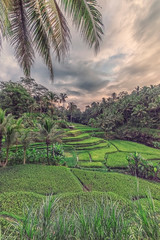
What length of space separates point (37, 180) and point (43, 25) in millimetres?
6263

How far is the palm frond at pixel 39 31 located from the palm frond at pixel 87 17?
56cm

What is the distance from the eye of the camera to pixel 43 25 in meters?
2.15

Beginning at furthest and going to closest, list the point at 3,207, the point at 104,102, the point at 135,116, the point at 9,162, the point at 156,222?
1. the point at 104,102
2. the point at 135,116
3. the point at 9,162
4. the point at 3,207
5. the point at 156,222

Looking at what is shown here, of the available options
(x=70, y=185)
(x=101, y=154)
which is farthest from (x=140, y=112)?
(x=70, y=185)

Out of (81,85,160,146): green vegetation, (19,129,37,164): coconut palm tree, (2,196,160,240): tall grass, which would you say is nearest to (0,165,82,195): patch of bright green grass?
(19,129,37,164): coconut palm tree

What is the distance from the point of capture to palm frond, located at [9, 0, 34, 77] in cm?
192

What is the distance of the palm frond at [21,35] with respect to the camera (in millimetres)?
1919

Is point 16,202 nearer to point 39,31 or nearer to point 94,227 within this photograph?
point 94,227

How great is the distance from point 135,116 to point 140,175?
1833 centimetres

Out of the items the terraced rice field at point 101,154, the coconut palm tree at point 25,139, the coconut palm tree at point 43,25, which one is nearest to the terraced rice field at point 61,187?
the coconut palm tree at point 25,139

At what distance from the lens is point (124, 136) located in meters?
21.8

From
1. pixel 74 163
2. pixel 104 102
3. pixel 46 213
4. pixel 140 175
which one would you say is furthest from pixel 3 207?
pixel 104 102

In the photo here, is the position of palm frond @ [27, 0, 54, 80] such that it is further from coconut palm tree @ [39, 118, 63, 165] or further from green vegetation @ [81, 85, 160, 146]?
green vegetation @ [81, 85, 160, 146]

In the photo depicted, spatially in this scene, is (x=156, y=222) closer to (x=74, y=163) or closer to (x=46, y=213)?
(x=46, y=213)
